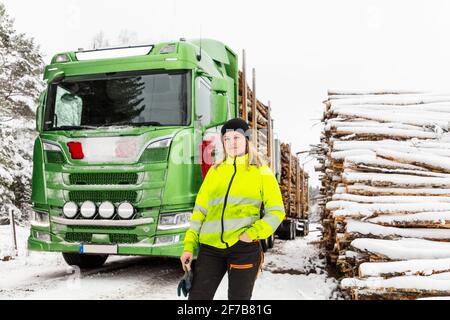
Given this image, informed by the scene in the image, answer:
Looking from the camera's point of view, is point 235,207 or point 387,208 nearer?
point 235,207

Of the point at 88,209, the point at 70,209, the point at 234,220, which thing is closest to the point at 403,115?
the point at 234,220

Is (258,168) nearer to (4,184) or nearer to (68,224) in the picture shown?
(68,224)

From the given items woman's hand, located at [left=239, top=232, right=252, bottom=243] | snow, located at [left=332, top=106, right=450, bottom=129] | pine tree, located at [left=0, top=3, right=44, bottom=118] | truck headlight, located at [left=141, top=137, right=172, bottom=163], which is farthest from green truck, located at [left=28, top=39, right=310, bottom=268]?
pine tree, located at [left=0, top=3, right=44, bottom=118]

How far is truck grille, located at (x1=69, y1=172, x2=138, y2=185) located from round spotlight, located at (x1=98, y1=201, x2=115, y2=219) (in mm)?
288

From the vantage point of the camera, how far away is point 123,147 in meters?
5.99

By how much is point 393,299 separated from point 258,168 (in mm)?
2330

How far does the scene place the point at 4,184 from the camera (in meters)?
17.1

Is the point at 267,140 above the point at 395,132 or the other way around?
the other way around

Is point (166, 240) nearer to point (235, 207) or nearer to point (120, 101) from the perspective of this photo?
point (120, 101)

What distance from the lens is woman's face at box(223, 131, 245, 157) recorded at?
3.07m

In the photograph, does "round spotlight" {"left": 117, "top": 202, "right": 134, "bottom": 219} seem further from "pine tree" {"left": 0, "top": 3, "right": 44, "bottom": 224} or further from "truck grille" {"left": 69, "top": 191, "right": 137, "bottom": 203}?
"pine tree" {"left": 0, "top": 3, "right": 44, "bottom": 224}

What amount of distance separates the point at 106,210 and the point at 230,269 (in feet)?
11.2

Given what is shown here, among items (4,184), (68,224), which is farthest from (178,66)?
(4,184)

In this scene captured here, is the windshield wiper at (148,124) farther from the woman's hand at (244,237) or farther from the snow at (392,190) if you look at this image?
the woman's hand at (244,237)
